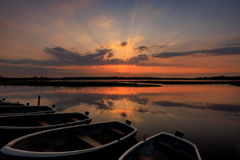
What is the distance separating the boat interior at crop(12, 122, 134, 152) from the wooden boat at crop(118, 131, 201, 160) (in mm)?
1754

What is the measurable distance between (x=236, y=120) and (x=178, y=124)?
631cm

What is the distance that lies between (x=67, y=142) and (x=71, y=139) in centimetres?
22

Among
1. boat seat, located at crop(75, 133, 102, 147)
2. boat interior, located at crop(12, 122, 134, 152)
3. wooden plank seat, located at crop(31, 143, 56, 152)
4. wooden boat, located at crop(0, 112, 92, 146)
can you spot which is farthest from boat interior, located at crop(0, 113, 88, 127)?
boat seat, located at crop(75, 133, 102, 147)

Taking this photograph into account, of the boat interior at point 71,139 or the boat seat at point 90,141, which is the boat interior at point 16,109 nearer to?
the boat interior at point 71,139

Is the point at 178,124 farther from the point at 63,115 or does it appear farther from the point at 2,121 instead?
the point at 2,121

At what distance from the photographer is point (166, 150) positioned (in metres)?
5.86

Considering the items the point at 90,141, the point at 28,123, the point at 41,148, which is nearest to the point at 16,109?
the point at 28,123

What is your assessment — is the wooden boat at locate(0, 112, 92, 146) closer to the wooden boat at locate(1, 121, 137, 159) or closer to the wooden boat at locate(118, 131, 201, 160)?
the wooden boat at locate(1, 121, 137, 159)

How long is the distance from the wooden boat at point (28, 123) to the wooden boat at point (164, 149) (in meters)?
5.01

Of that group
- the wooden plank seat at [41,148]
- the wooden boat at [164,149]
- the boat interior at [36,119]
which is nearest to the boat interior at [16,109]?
the boat interior at [36,119]

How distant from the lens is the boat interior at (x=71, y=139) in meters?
5.11

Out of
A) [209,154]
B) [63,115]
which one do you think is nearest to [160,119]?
[209,154]

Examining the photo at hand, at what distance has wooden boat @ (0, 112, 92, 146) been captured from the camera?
619 cm

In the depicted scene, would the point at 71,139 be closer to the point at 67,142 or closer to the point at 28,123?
the point at 67,142
